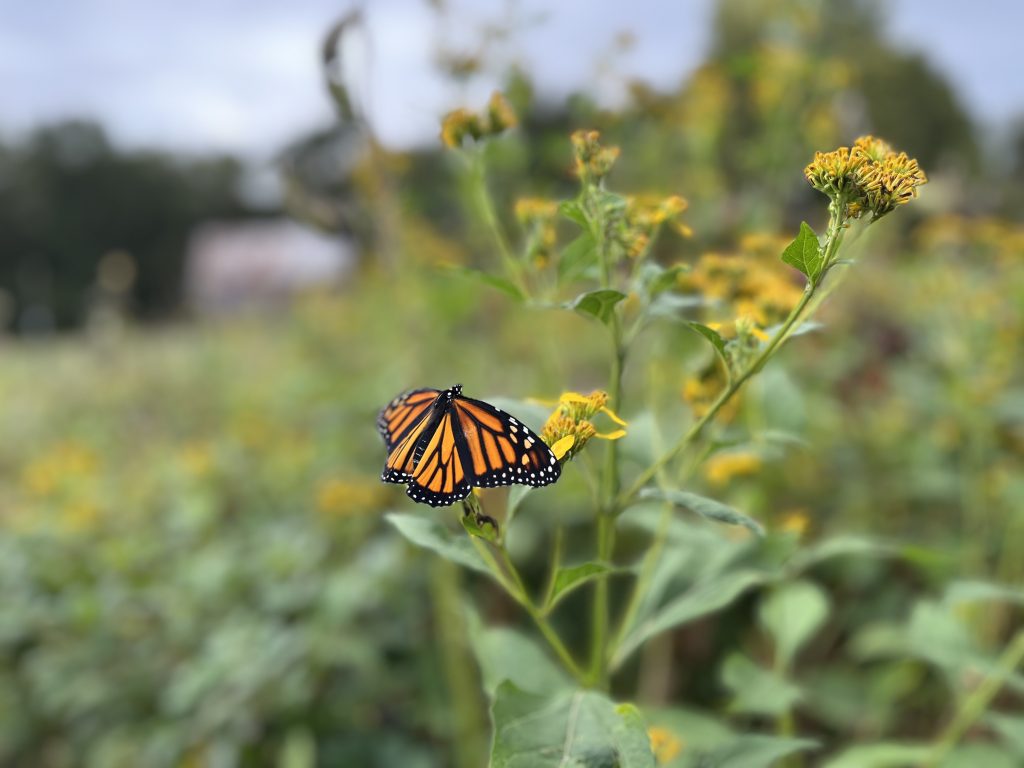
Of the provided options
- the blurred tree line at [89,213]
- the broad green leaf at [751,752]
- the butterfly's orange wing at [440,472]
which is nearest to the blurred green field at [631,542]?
the broad green leaf at [751,752]

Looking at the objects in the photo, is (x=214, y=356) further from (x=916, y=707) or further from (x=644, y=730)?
(x=644, y=730)

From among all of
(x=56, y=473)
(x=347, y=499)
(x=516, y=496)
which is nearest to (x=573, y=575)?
(x=516, y=496)

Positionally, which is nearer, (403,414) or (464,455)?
(464,455)

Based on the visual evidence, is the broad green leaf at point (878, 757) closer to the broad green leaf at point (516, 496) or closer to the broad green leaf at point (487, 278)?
the broad green leaf at point (516, 496)

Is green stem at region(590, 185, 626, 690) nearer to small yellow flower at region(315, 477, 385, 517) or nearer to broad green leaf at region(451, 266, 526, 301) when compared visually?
broad green leaf at region(451, 266, 526, 301)

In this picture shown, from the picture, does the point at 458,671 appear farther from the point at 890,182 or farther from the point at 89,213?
the point at 89,213

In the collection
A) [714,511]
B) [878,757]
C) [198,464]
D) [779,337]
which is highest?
[198,464]
